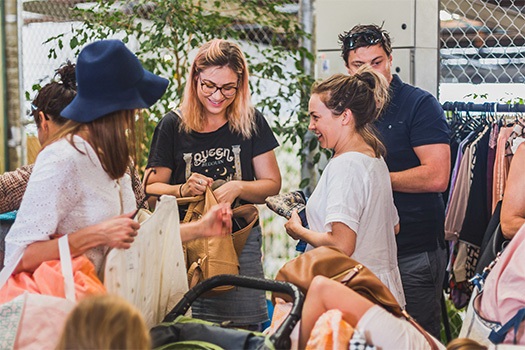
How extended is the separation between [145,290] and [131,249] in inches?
6.3

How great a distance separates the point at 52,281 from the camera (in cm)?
218

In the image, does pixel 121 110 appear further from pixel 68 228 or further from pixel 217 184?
pixel 217 184

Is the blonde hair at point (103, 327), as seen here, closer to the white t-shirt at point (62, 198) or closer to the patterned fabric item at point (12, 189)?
the white t-shirt at point (62, 198)

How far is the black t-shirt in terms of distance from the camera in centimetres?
327

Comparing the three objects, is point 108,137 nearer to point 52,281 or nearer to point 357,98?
point 52,281

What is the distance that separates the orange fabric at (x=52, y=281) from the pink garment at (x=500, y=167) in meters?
2.05

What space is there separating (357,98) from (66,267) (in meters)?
1.23

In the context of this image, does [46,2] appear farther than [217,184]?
Yes

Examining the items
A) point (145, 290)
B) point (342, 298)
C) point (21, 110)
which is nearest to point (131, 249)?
point (145, 290)

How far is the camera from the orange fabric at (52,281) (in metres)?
2.17

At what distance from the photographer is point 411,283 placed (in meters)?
3.26

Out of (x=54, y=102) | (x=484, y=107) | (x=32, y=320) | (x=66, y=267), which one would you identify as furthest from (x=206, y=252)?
(x=484, y=107)

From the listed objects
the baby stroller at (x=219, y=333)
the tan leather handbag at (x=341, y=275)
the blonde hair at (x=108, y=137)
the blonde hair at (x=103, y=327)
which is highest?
the blonde hair at (x=108, y=137)

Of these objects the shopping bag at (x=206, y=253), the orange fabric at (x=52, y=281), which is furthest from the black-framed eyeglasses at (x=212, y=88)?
the orange fabric at (x=52, y=281)
